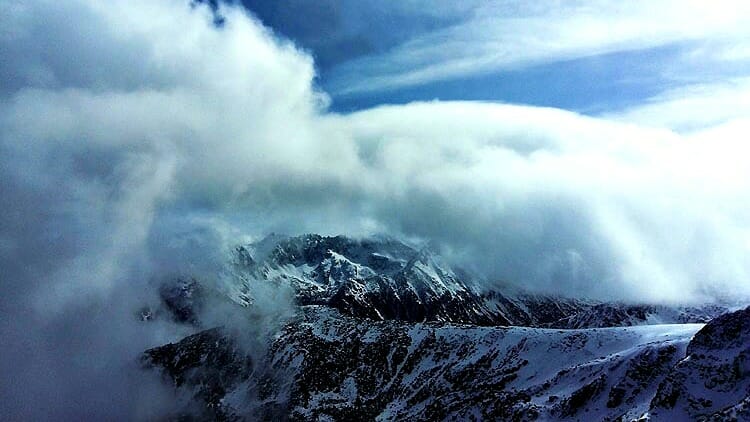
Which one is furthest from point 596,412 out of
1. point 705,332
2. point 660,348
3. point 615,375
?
point 705,332

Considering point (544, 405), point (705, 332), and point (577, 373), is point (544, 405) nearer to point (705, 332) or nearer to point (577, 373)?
point (577, 373)

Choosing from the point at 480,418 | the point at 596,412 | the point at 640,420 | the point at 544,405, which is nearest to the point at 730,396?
the point at 640,420

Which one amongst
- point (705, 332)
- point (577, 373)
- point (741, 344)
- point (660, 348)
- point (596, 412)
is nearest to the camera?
point (741, 344)

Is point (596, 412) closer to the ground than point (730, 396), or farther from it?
closer to the ground

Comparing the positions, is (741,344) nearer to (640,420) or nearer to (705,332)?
(705,332)

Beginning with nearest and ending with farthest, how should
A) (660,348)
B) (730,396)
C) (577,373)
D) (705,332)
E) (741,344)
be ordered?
1. (730,396)
2. (741,344)
3. (705,332)
4. (660,348)
5. (577,373)

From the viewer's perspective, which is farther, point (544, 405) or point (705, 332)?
point (544, 405)
